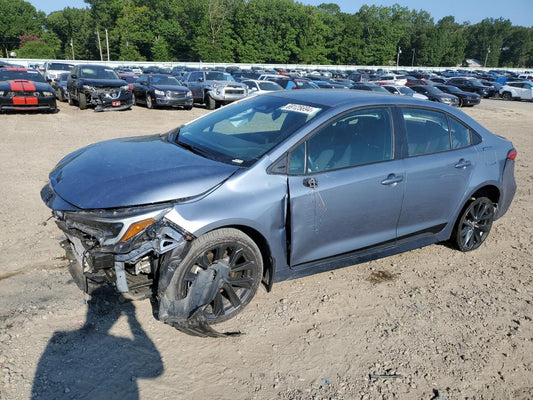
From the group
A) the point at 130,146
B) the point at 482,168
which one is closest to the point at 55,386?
the point at 130,146

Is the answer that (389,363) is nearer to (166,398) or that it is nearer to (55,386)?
(166,398)

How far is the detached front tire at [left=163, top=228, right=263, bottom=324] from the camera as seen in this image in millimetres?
3178

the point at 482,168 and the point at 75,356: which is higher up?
the point at 482,168

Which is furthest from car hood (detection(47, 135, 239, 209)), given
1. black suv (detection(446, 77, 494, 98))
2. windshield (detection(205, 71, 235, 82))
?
black suv (detection(446, 77, 494, 98))

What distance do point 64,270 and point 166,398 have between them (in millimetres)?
1936

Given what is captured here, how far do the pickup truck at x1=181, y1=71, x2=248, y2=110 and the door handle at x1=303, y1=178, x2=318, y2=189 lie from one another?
53.4ft

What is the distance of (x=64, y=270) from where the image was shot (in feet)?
13.5

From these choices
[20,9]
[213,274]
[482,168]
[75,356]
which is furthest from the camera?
[20,9]

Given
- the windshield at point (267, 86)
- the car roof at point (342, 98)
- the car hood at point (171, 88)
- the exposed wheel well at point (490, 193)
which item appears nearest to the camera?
the car roof at point (342, 98)

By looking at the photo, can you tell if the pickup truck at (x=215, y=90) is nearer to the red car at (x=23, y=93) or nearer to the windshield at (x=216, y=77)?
the windshield at (x=216, y=77)

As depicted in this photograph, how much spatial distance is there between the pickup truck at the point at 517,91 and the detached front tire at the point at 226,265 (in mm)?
38288

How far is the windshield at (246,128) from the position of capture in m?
3.73

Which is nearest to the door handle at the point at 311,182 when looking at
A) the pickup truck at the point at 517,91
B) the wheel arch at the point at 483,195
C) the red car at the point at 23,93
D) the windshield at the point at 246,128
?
the windshield at the point at 246,128

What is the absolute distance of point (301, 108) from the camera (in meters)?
4.02
